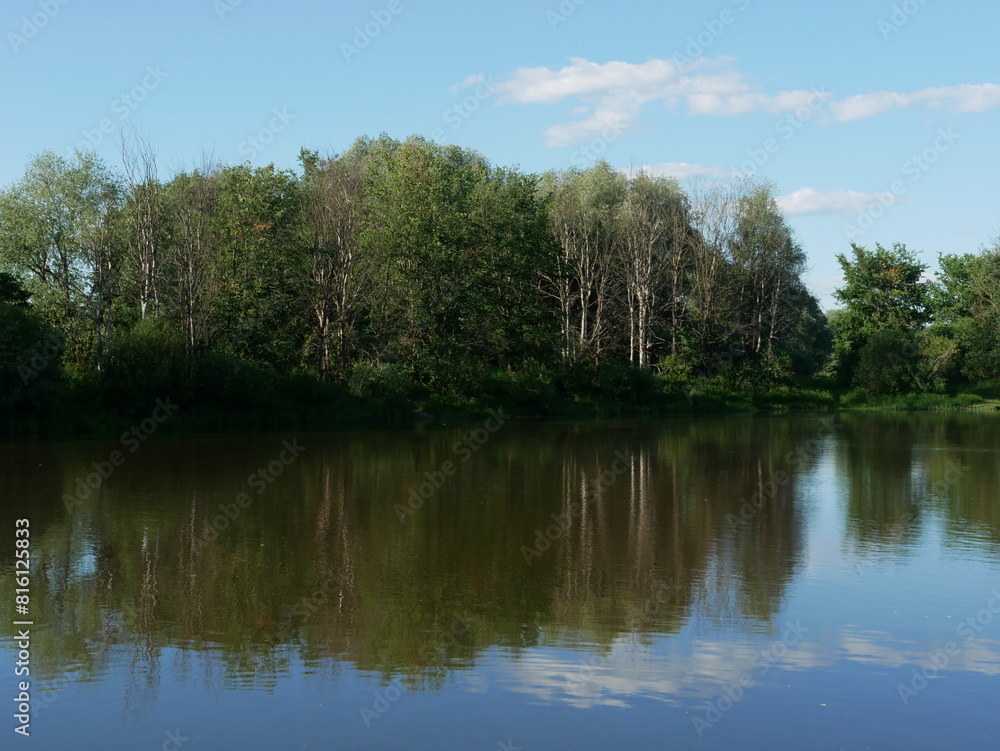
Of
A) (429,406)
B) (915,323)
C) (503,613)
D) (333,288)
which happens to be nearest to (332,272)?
(333,288)

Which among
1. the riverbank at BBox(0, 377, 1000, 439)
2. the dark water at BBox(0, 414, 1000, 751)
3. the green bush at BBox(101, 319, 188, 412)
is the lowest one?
the dark water at BBox(0, 414, 1000, 751)

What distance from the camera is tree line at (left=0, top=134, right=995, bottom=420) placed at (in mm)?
39812

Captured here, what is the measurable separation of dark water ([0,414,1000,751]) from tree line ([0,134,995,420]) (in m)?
17.2

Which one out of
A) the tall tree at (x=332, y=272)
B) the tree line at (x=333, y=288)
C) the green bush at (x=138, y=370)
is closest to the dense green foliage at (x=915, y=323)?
the tree line at (x=333, y=288)

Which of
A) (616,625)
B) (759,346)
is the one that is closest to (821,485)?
(616,625)

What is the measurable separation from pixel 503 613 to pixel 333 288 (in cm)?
3898

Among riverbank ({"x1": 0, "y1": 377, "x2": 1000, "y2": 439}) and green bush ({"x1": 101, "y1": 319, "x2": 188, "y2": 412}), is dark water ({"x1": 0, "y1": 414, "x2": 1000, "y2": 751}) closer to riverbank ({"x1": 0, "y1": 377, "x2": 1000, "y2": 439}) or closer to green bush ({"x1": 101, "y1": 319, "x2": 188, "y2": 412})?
riverbank ({"x1": 0, "y1": 377, "x2": 1000, "y2": 439})

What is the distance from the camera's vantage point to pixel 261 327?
4653 cm

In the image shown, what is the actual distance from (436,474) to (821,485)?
9.09 m

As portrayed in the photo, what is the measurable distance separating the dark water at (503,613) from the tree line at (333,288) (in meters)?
17.2

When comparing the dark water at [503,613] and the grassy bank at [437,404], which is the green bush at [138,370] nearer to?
the grassy bank at [437,404]

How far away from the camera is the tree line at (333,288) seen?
1567 inches

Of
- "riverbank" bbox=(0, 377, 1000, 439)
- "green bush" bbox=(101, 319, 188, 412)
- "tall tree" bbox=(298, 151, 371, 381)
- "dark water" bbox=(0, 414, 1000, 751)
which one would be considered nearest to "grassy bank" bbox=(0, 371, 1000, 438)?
"riverbank" bbox=(0, 377, 1000, 439)

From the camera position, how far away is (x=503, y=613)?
10.7 m
